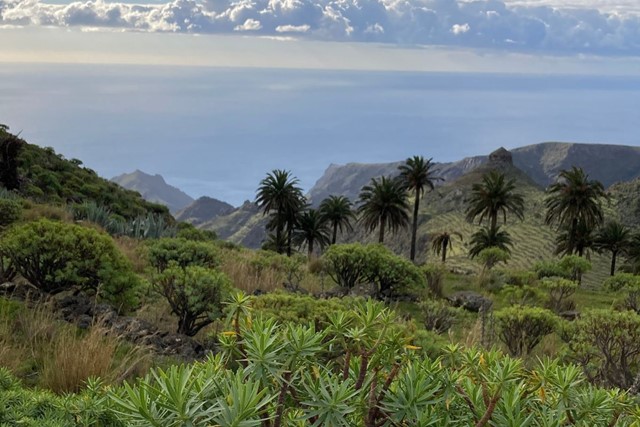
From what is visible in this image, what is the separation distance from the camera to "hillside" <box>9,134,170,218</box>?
29.8m

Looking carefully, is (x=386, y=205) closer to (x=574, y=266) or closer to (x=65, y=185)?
(x=574, y=266)

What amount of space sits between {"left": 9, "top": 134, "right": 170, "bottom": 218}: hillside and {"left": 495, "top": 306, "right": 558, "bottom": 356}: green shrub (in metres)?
21.8

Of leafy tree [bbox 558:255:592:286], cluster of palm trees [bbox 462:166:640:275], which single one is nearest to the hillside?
leafy tree [bbox 558:255:592:286]

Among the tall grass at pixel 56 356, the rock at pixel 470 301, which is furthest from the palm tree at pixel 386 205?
the tall grass at pixel 56 356

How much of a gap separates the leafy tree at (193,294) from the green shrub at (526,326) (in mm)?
5289

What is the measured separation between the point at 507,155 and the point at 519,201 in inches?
3076

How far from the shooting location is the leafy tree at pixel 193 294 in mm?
8555

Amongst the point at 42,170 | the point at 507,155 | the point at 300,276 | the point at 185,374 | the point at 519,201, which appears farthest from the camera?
the point at 507,155

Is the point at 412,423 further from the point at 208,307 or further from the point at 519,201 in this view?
the point at 519,201

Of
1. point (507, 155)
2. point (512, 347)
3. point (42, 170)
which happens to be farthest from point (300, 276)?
point (507, 155)

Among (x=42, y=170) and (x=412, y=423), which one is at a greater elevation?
(x=412, y=423)

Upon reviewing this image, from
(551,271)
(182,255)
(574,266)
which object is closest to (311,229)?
(551,271)

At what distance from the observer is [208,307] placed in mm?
8617

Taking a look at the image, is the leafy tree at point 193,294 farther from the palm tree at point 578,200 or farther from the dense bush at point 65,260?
the palm tree at point 578,200
